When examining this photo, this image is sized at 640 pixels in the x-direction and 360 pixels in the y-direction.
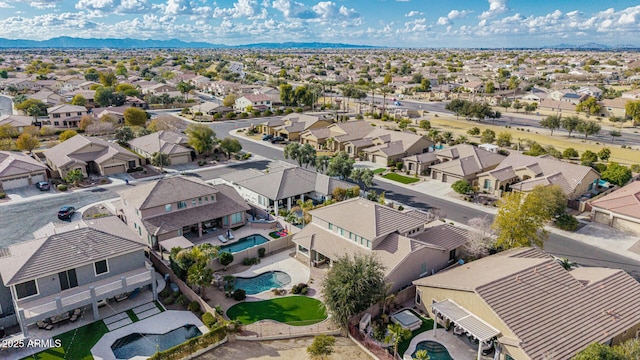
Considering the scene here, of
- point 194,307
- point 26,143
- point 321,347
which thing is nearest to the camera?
point 321,347

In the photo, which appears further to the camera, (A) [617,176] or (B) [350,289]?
(A) [617,176]

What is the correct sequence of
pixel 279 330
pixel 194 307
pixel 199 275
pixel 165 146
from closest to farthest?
pixel 279 330 < pixel 194 307 < pixel 199 275 < pixel 165 146

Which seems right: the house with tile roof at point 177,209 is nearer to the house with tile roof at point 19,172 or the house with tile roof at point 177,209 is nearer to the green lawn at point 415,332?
the house with tile roof at point 19,172

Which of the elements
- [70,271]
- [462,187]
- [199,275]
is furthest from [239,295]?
[462,187]

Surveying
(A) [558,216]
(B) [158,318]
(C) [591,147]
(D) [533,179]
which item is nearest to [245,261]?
(B) [158,318]

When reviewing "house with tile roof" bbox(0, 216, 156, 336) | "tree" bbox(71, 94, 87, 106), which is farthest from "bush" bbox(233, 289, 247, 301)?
"tree" bbox(71, 94, 87, 106)

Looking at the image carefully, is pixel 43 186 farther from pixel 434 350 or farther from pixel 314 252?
pixel 434 350

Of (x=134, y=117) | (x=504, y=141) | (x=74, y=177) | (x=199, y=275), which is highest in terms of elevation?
(x=134, y=117)

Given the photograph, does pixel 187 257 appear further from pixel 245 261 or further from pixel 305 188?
pixel 305 188
